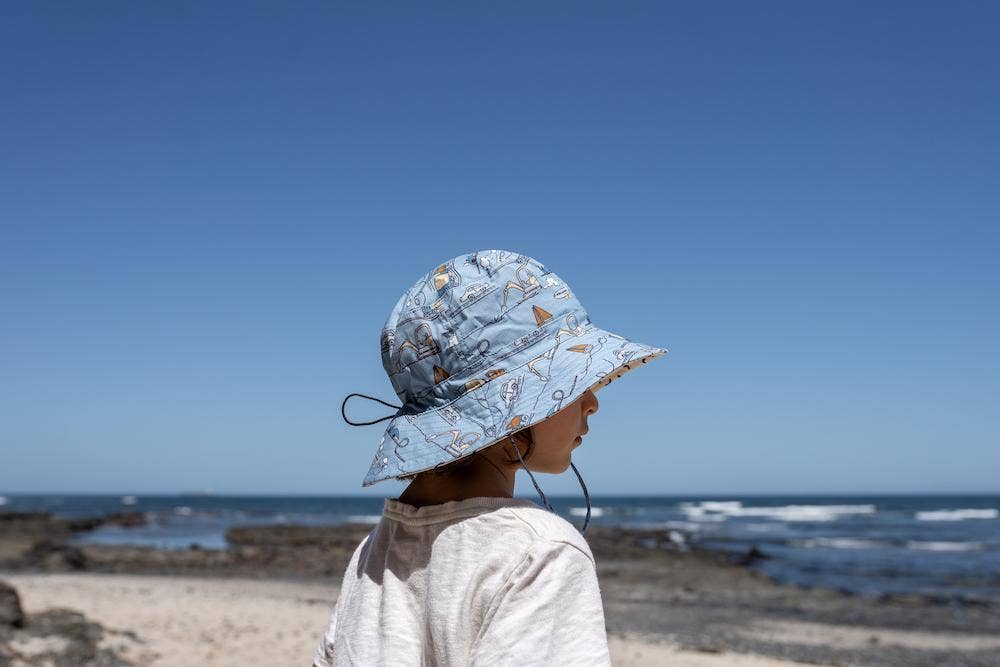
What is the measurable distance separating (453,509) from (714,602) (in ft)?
53.5

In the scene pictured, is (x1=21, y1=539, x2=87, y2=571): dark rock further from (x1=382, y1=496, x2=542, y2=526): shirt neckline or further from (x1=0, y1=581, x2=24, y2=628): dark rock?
(x1=382, y1=496, x2=542, y2=526): shirt neckline

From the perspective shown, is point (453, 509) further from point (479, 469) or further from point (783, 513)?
point (783, 513)

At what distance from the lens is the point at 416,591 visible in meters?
1.27

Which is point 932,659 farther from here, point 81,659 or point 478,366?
point 478,366

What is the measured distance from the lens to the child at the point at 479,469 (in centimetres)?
114

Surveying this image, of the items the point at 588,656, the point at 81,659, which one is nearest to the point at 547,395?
the point at 588,656

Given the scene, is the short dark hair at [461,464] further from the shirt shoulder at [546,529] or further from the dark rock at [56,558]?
the dark rock at [56,558]

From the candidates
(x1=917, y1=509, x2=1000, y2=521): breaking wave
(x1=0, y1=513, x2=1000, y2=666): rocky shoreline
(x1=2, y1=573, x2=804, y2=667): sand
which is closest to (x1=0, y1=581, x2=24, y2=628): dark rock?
(x1=2, y1=573, x2=804, y2=667): sand

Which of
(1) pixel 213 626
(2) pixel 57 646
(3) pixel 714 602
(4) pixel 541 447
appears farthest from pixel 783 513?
(4) pixel 541 447

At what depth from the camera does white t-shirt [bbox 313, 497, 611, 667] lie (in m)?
1.11

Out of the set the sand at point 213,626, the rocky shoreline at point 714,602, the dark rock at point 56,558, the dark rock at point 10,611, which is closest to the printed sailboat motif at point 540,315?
the sand at point 213,626

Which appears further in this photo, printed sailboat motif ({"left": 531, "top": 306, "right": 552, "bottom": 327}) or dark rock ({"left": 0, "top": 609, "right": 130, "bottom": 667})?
dark rock ({"left": 0, "top": 609, "right": 130, "bottom": 667})

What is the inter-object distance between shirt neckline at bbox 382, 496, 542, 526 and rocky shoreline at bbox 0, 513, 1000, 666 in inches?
393

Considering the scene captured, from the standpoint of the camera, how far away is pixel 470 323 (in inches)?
53.6
